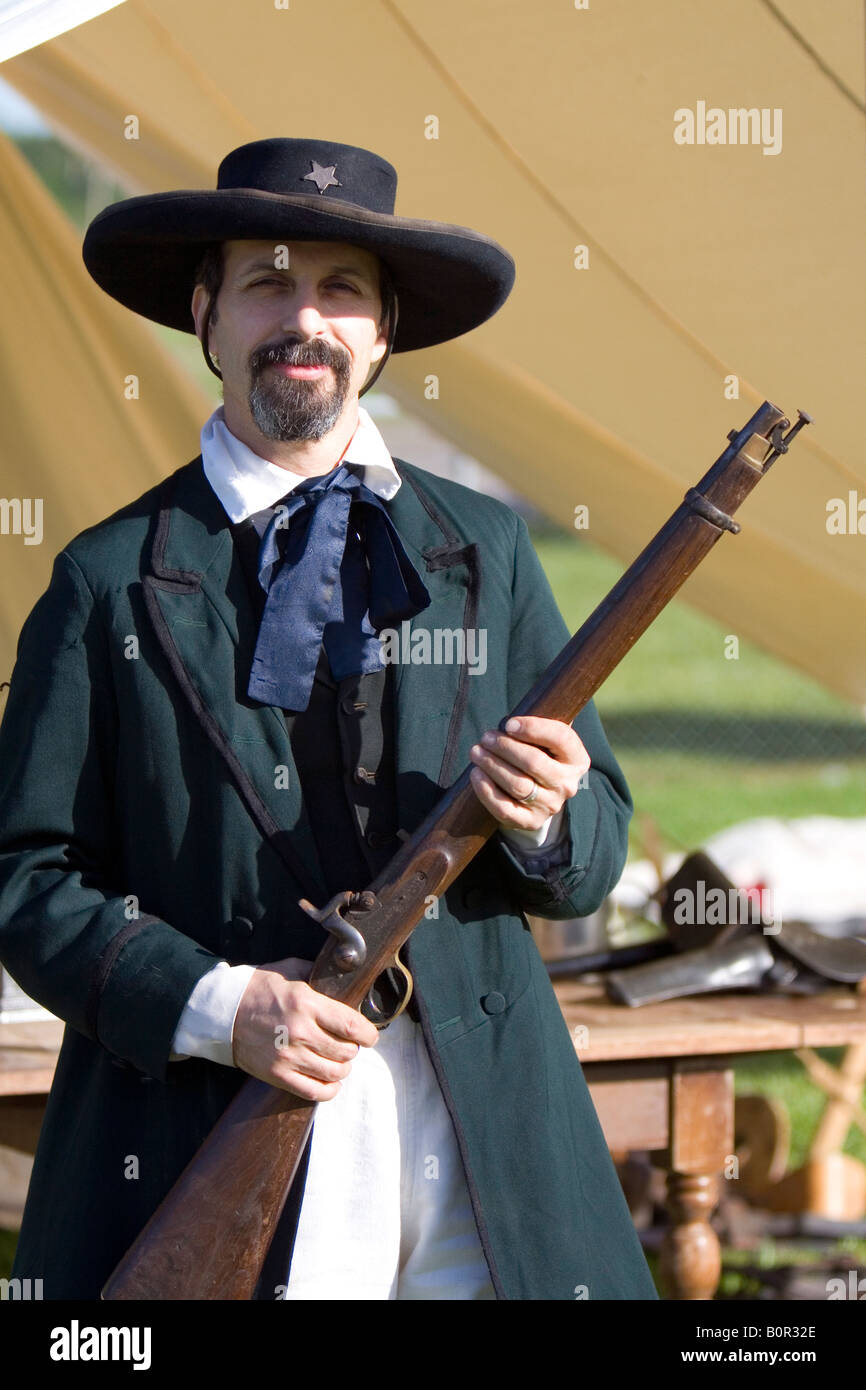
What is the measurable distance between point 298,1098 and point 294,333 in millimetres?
988

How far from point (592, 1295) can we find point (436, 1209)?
0.78 feet

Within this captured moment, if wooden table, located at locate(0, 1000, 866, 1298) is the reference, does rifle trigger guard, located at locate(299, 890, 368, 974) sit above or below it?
above

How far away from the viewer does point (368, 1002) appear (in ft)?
6.57

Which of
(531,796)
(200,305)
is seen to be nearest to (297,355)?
(200,305)

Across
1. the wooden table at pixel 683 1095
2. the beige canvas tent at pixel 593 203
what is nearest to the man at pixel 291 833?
the beige canvas tent at pixel 593 203

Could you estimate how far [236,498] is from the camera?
2176 mm

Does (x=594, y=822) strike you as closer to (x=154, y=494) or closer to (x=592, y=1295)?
(x=592, y=1295)

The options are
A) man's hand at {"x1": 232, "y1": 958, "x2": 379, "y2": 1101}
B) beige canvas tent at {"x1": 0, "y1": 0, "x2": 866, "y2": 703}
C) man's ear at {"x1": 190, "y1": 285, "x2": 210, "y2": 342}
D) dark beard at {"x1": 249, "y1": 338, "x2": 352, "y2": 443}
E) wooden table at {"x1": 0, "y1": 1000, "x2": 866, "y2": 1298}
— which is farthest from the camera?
wooden table at {"x1": 0, "y1": 1000, "x2": 866, "y2": 1298}

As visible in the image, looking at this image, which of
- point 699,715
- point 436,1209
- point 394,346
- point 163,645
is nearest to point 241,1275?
point 436,1209

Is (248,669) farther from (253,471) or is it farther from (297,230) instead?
(297,230)

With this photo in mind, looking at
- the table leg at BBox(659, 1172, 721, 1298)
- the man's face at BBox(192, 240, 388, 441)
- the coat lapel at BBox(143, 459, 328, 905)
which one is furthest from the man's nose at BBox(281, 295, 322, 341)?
the table leg at BBox(659, 1172, 721, 1298)

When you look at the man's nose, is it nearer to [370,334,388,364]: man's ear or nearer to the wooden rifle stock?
[370,334,388,364]: man's ear

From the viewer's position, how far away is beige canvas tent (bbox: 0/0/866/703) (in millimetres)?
3059

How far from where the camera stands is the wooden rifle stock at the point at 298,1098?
1.93 meters
